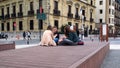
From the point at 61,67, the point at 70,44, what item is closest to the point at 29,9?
the point at 70,44

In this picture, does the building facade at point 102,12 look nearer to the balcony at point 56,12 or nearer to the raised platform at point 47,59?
the balcony at point 56,12

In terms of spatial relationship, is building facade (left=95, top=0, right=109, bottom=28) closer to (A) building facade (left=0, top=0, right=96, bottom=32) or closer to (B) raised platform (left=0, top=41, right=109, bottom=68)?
(A) building facade (left=0, top=0, right=96, bottom=32)

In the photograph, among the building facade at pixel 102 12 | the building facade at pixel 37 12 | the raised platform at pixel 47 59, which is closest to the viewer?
the raised platform at pixel 47 59

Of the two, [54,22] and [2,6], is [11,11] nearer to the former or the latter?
[2,6]

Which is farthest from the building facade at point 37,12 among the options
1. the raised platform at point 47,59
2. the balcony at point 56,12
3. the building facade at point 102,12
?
the raised platform at point 47,59

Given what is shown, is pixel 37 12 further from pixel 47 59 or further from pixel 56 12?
pixel 47 59

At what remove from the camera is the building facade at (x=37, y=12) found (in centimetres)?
3941

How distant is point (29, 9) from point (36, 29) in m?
4.16

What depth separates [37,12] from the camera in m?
39.9

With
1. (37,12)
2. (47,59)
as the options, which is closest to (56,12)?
(37,12)

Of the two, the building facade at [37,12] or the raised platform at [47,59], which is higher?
the building facade at [37,12]

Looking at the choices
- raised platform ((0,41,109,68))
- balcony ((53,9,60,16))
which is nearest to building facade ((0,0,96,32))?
balcony ((53,9,60,16))

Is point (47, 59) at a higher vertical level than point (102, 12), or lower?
lower

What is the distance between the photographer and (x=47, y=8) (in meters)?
38.5
